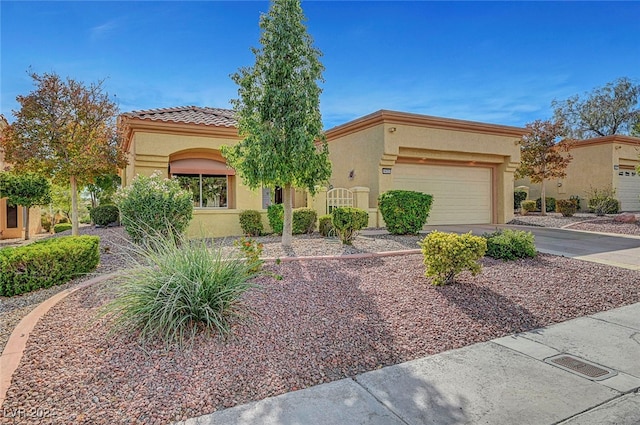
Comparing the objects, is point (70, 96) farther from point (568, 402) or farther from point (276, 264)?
point (568, 402)

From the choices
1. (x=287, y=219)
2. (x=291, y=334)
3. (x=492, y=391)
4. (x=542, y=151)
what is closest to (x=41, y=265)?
(x=291, y=334)

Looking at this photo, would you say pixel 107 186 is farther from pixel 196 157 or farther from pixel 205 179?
pixel 196 157

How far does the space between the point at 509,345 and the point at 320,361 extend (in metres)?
2.24

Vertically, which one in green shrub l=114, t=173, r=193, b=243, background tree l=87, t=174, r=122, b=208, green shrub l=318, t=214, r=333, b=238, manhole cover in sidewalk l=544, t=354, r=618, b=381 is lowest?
manhole cover in sidewalk l=544, t=354, r=618, b=381

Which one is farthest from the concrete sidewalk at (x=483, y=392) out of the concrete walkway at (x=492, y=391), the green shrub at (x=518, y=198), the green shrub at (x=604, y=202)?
the green shrub at (x=518, y=198)

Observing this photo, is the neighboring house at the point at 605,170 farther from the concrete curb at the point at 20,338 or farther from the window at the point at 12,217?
the window at the point at 12,217

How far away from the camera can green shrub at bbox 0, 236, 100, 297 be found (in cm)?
588

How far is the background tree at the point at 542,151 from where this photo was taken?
1891 cm

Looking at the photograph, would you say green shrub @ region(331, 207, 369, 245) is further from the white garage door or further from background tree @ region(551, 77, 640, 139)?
background tree @ region(551, 77, 640, 139)

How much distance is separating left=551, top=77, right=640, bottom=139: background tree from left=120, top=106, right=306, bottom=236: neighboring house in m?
34.2

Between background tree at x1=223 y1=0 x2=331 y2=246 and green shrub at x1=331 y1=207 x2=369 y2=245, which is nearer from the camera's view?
background tree at x1=223 y1=0 x2=331 y2=246

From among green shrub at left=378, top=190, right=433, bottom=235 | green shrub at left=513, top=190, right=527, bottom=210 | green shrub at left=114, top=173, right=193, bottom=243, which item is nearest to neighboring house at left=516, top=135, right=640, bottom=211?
green shrub at left=513, top=190, right=527, bottom=210

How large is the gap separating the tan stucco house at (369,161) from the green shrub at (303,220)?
3.11ft

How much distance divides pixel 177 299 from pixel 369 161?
11432 millimetres
